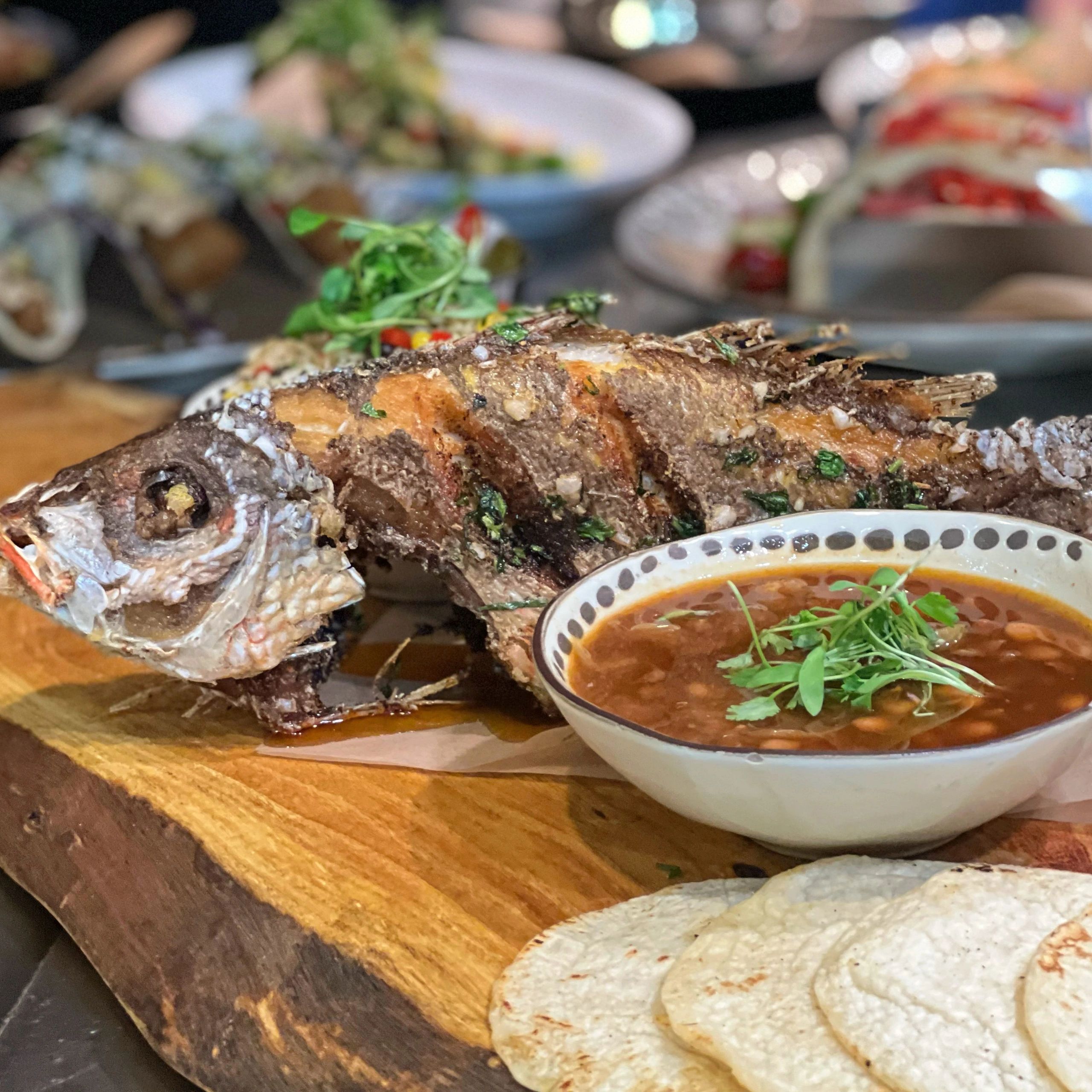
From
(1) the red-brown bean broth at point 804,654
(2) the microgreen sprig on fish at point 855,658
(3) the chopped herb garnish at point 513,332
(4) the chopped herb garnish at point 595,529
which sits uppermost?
(3) the chopped herb garnish at point 513,332

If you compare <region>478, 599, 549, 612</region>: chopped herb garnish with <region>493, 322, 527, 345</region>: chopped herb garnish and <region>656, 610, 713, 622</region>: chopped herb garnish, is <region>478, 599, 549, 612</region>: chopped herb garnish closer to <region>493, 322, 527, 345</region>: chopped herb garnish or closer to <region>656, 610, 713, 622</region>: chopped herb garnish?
<region>656, 610, 713, 622</region>: chopped herb garnish

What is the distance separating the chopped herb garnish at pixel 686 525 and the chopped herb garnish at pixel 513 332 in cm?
51

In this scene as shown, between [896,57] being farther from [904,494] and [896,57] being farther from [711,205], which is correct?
[904,494]

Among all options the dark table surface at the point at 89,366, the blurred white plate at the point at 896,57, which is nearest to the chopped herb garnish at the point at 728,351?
the dark table surface at the point at 89,366

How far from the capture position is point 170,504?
2615 mm

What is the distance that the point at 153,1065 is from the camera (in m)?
2.23

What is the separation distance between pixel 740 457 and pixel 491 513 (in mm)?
546

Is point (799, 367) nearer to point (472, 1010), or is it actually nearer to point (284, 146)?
point (472, 1010)

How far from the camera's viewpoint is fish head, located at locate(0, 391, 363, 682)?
Answer: 102 inches

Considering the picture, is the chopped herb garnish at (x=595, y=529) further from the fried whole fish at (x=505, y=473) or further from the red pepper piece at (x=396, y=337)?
the red pepper piece at (x=396, y=337)

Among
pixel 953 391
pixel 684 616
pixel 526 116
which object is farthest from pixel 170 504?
pixel 526 116

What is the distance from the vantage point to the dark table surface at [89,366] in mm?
2229

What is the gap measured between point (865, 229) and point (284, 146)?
3070 millimetres

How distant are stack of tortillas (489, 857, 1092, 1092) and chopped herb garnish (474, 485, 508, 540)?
870 mm
